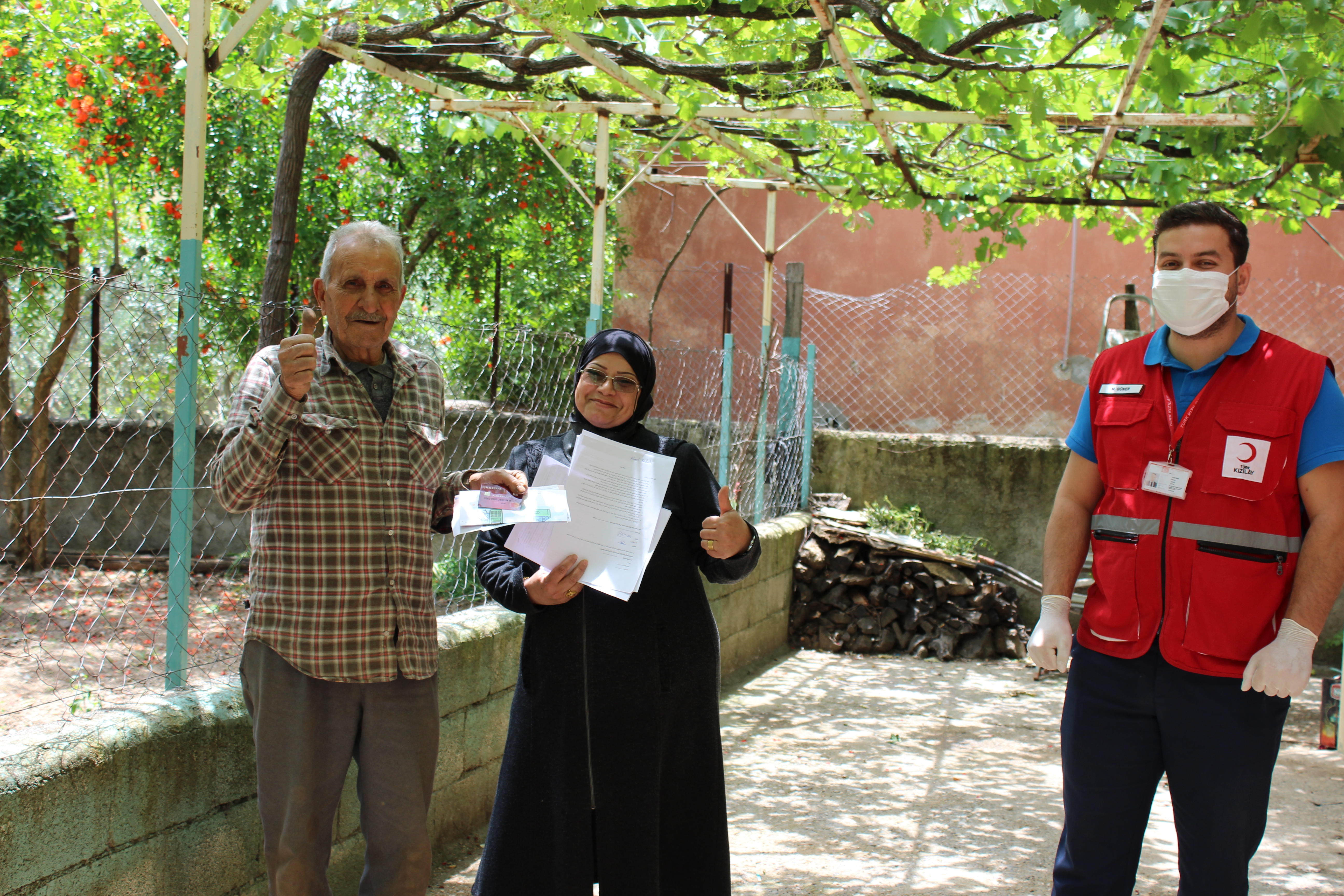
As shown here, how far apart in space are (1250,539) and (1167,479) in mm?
214

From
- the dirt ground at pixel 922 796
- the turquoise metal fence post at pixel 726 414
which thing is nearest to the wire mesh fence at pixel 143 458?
the turquoise metal fence post at pixel 726 414

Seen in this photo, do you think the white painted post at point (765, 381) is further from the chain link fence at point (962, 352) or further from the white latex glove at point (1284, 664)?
the white latex glove at point (1284, 664)

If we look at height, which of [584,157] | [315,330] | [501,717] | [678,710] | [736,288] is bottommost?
[501,717]

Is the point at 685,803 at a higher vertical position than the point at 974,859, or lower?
higher

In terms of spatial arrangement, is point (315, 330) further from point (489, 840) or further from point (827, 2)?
point (827, 2)

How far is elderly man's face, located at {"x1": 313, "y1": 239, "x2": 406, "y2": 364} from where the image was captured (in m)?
2.38

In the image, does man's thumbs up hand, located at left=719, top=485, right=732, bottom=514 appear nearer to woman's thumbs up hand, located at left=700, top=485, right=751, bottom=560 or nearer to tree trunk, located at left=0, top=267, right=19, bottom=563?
woman's thumbs up hand, located at left=700, top=485, right=751, bottom=560

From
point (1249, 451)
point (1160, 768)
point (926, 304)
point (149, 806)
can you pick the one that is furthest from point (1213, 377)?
point (926, 304)

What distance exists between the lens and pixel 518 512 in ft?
7.77

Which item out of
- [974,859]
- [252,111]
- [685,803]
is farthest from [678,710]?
[252,111]

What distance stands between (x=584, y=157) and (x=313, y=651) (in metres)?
7.95

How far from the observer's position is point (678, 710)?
2605 millimetres

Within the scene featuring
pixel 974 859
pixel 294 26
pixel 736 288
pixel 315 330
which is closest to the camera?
pixel 315 330

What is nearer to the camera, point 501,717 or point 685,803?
point 685,803
